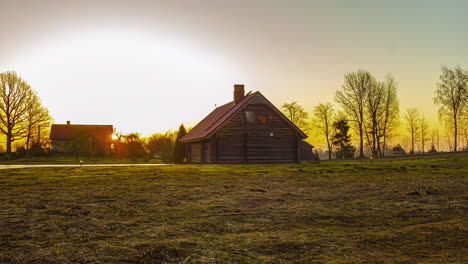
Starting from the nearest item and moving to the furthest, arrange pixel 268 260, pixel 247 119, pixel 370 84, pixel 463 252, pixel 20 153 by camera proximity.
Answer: pixel 268 260 < pixel 463 252 < pixel 247 119 < pixel 20 153 < pixel 370 84

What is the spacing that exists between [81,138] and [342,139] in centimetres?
4648

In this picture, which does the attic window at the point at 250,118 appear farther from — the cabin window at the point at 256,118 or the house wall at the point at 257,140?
the house wall at the point at 257,140

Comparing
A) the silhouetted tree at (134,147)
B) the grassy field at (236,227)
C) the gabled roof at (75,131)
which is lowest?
the grassy field at (236,227)

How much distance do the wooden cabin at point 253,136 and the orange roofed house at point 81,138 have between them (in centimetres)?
3409

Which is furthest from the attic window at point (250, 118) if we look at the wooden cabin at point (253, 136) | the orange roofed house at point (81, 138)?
the orange roofed house at point (81, 138)

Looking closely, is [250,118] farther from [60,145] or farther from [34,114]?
[60,145]

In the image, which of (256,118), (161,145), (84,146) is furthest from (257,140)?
(84,146)

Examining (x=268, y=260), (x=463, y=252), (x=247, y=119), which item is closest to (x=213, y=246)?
(x=268, y=260)

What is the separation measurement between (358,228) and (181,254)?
3.05 metres

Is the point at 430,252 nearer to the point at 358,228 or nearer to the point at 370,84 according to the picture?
→ the point at 358,228

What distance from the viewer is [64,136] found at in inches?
2574

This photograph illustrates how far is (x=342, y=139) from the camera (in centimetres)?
6022

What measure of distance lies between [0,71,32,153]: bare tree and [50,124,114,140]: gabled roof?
38.0ft

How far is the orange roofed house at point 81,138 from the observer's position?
59.3 m
